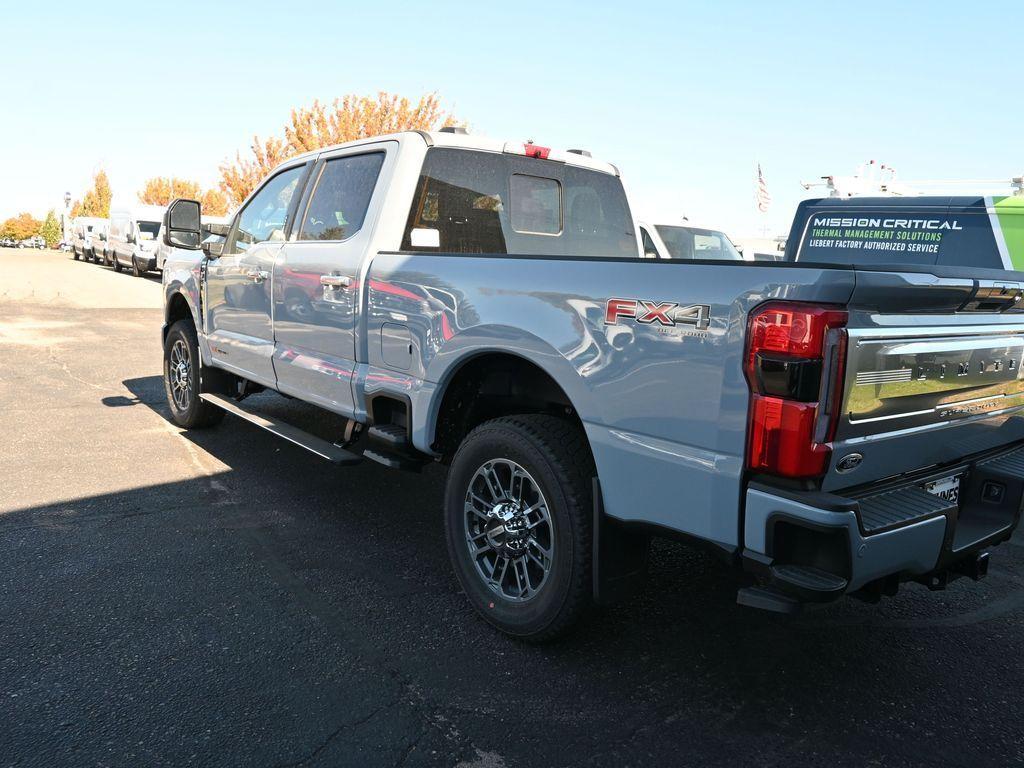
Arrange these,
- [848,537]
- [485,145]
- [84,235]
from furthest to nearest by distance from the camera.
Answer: [84,235], [485,145], [848,537]

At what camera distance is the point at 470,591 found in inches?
136

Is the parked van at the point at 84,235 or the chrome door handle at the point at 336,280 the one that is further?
the parked van at the point at 84,235

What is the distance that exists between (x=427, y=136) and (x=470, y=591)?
243 centimetres

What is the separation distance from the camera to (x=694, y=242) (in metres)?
13.8

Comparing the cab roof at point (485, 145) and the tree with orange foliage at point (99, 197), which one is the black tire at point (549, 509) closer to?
the cab roof at point (485, 145)

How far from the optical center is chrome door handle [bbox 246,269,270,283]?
508 cm

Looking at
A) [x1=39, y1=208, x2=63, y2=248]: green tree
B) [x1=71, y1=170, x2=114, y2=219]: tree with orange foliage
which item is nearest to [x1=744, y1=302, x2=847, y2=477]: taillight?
[x1=71, y1=170, x2=114, y2=219]: tree with orange foliage

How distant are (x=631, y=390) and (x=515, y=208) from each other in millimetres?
2244

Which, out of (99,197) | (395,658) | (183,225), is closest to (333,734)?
(395,658)

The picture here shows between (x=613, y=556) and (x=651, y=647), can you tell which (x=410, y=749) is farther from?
(x=651, y=647)

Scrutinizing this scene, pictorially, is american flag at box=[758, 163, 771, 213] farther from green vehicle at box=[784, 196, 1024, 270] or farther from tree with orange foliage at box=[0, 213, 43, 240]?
tree with orange foliage at box=[0, 213, 43, 240]

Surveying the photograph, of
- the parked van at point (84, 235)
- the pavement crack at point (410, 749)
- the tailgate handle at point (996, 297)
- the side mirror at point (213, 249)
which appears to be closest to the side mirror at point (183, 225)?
the side mirror at point (213, 249)

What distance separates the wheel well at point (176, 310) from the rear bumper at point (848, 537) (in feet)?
17.6

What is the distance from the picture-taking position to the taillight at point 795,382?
2285 mm
